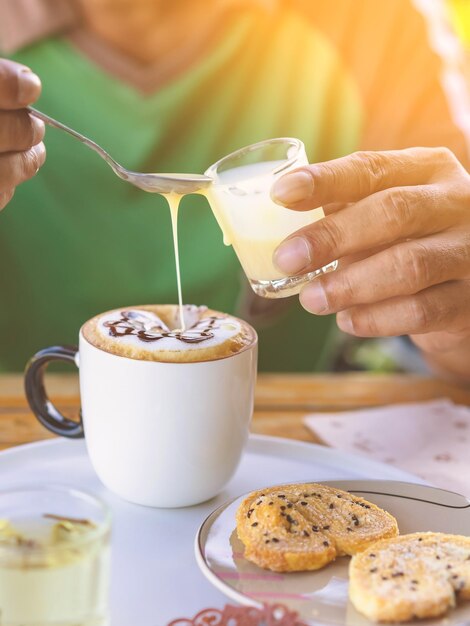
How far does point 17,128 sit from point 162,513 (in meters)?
A: 0.55

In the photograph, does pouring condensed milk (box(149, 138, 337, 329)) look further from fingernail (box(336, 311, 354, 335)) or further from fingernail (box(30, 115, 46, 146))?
fingernail (box(30, 115, 46, 146))

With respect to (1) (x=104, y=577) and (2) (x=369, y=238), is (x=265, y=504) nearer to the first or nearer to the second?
(1) (x=104, y=577)

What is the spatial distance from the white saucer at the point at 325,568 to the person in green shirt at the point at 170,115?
1.39 meters

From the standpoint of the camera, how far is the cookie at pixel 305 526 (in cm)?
83

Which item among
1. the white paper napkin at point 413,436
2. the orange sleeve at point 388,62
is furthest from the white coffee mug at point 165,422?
the orange sleeve at point 388,62

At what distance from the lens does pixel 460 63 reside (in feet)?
8.41

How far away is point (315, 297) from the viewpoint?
106 centimetres

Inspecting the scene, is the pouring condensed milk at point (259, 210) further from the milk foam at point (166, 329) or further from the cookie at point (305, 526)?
the cookie at point (305, 526)

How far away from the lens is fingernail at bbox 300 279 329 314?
41.9 inches

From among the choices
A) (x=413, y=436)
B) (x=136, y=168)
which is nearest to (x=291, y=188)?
(x=413, y=436)

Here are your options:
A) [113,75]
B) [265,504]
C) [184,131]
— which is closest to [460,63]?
[184,131]

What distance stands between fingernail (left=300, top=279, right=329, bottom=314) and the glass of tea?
474 mm

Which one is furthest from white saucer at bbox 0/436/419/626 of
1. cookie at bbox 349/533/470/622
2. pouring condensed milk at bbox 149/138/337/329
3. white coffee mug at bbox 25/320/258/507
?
pouring condensed milk at bbox 149/138/337/329

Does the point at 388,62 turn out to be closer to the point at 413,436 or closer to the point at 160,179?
the point at 413,436
